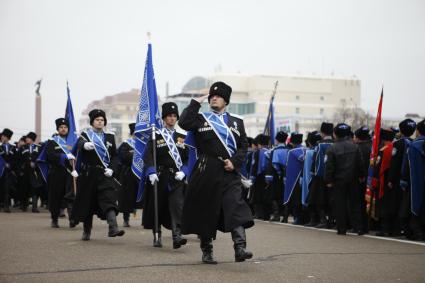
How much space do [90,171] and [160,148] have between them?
1667mm

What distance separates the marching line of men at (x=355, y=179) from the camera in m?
14.0

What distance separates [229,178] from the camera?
32.9 ft

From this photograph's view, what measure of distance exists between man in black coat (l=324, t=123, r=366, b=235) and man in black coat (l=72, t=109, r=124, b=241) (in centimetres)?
406

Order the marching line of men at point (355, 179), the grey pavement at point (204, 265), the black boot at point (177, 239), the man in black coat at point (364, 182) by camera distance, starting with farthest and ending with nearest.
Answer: the man in black coat at point (364, 182) → the marching line of men at point (355, 179) → the black boot at point (177, 239) → the grey pavement at point (204, 265)

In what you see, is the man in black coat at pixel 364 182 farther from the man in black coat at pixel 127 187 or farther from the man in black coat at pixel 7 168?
the man in black coat at pixel 7 168

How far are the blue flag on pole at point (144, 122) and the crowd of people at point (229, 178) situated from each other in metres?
0.07

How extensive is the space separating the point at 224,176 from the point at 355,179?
608cm

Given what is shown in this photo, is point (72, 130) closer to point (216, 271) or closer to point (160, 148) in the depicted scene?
point (160, 148)

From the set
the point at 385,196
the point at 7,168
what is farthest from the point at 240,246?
the point at 7,168

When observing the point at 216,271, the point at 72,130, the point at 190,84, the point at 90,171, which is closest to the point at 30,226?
the point at 72,130

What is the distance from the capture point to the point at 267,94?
137 meters

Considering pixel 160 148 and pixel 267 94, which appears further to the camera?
pixel 267 94

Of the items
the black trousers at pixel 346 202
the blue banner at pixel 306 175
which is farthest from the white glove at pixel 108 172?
the blue banner at pixel 306 175

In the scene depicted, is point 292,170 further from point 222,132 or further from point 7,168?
point 7,168
